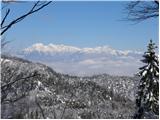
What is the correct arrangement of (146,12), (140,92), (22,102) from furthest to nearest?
(140,92) < (22,102) < (146,12)

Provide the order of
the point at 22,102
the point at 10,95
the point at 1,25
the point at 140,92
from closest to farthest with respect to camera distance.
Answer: the point at 1,25 → the point at 10,95 → the point at 22,102 → the point at 140,92

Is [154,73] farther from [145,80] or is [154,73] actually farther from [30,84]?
[30,84]

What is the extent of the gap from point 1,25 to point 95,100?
639 feet

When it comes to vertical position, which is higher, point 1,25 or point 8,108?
point 1,25

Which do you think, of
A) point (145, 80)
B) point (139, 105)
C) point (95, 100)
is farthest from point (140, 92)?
point (95, 100)

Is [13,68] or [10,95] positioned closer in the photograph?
[10,95]

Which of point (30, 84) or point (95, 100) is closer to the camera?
point (30, 84)

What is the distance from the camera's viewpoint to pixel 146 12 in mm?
5297

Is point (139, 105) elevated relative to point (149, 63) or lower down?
lower down

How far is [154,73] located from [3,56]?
40.8ft

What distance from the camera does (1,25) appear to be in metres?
4.87

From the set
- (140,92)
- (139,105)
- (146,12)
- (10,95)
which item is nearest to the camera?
(146,12)

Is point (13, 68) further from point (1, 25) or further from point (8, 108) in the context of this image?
point (1, 25)

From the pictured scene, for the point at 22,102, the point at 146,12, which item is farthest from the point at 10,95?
the point at 146,12
